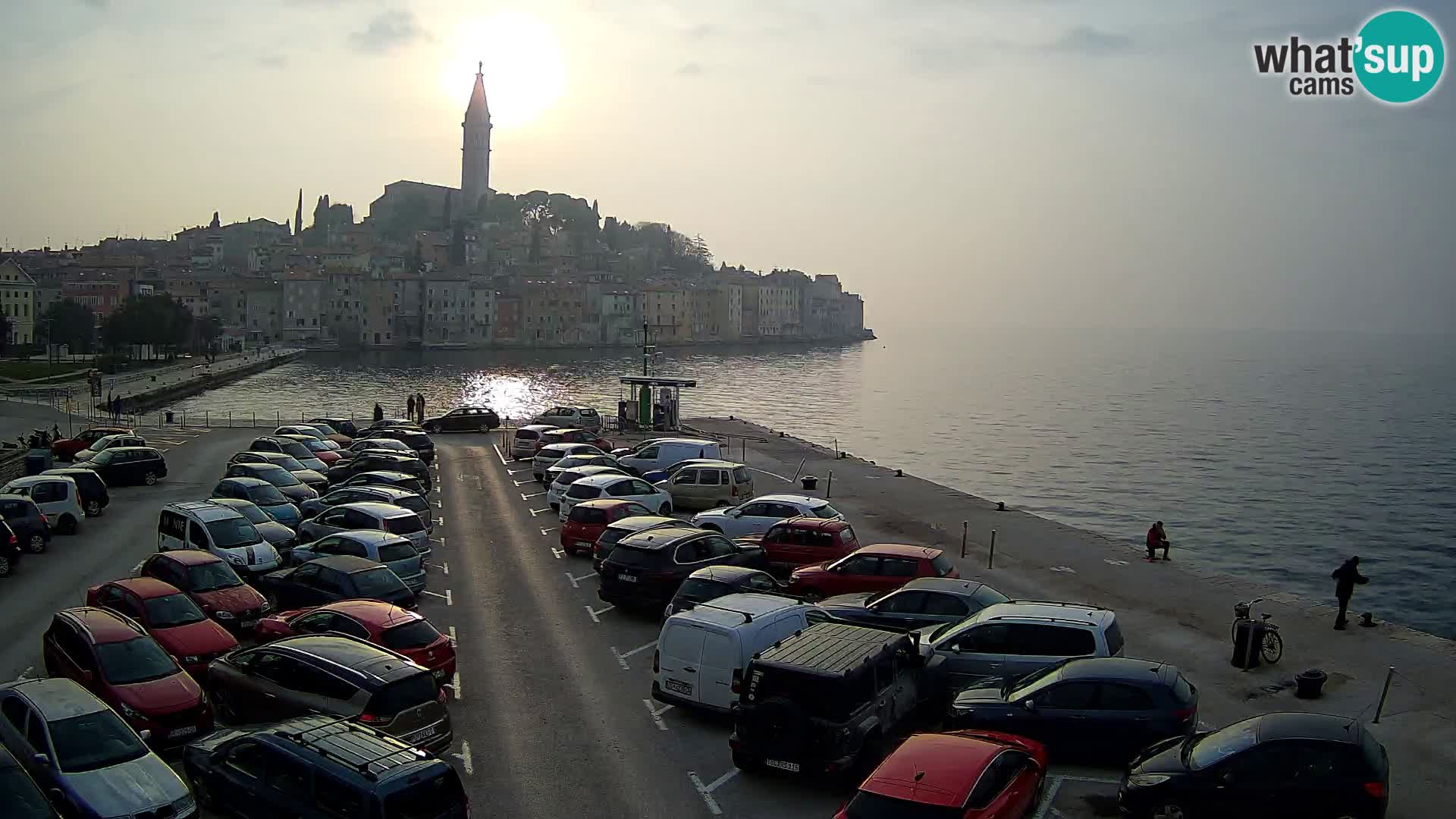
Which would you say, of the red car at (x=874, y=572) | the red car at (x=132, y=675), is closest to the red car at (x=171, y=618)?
the red car at (x=132, y=675)

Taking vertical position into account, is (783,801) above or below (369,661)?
below

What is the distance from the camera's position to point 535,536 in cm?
2073

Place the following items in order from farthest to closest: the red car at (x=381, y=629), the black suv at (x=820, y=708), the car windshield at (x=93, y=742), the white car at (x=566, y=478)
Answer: the white car at (x=566, y=478)
the red car at (x=381, y=629)
the black suv at (x=820, y=708)
the car windshield at (x=93, y=742)

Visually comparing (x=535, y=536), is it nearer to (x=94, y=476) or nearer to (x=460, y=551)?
(x=460, y=551)

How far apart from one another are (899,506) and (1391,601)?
14.3 meters

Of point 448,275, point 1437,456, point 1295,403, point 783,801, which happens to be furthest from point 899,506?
point 448,275

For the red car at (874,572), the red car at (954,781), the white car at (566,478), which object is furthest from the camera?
the white car at (566,478)

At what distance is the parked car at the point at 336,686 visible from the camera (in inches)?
366

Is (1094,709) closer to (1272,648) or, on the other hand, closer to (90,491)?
(1272,648)

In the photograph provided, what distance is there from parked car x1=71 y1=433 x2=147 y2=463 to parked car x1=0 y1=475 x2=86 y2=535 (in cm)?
712

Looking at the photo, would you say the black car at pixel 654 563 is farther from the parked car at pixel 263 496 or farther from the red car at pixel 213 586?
the parked car at pixel 263 496

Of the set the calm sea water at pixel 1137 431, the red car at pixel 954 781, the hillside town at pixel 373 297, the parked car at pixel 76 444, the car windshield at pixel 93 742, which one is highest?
the hillside town at pixel 373 297

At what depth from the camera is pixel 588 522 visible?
742 inches

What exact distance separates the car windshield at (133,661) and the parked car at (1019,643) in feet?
24.9
